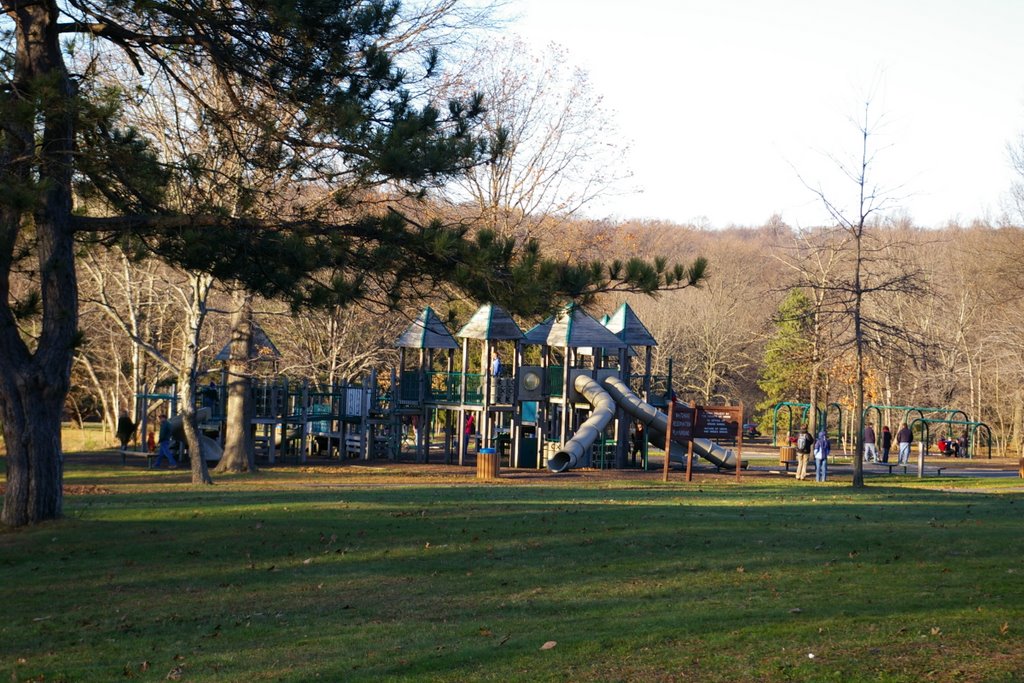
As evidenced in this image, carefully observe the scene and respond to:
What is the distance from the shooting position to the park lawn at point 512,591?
819 centimetres

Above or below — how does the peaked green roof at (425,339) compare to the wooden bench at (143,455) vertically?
above

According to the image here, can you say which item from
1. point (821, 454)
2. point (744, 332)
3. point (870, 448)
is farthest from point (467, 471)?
point (744, 332)

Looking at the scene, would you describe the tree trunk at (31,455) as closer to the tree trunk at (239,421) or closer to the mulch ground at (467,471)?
the mulch ground at (467,471)

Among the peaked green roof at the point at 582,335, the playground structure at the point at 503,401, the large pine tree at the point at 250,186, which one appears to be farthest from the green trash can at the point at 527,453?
the large pine tree at the point at 250,186

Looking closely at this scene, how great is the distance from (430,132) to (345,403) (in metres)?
23.3

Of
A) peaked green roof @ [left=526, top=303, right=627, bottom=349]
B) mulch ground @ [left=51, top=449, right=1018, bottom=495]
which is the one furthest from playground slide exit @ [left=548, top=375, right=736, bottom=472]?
peaked green roof @ [left=526, top=303, right=627, bottom=349]

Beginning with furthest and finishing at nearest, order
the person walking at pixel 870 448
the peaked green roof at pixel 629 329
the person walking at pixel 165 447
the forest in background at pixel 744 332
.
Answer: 1. the person walking at pixel 870 448
2. the forest in background at pixel 744 332
3. the peaked green roof at pixel 629 329
4. the person walking at pixel 165 447

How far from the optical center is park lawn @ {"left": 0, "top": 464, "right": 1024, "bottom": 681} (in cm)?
819

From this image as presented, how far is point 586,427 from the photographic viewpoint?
3319 cm

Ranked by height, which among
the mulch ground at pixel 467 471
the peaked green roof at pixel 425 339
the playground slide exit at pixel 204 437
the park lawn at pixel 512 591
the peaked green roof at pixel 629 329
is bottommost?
the park lawn at pixel 512 591

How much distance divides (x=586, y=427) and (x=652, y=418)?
8.75ft

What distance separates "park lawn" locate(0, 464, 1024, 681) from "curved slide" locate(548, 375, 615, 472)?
13.5m

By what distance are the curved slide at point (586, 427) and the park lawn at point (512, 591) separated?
13458 millimetres

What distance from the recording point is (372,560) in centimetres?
1284
